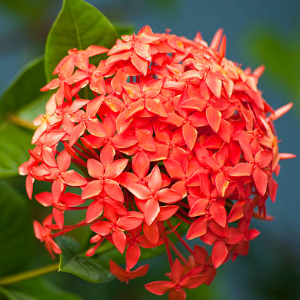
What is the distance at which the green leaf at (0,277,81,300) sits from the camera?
3.64ft

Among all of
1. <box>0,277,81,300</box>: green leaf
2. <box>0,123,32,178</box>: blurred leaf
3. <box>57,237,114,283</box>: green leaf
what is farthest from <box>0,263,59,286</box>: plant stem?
<box>0,123,32,178</box>: blurred leaf

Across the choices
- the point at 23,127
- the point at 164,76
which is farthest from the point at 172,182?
the point at 23,127

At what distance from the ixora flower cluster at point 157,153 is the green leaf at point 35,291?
0.99ft

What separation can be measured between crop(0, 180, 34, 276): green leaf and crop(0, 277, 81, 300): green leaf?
9 centimetres

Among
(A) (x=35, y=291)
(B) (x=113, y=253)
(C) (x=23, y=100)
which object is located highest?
(C) (x=23, y=100)

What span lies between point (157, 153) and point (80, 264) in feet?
0.90

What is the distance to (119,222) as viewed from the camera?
2.48 feet

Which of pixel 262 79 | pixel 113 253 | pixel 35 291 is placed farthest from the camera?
pixel 262 79

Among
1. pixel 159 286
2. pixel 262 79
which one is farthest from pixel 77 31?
pixel 262 79

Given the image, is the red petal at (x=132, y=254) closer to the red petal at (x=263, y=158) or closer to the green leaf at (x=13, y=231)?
the red petal at (x=263, y=158)

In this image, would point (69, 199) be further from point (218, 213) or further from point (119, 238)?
point (218, 213)

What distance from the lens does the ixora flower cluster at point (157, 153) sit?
2.50ft

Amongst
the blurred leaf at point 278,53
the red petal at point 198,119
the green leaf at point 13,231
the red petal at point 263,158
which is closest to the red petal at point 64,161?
the red petal at point 198,119

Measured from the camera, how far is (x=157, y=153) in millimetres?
768
